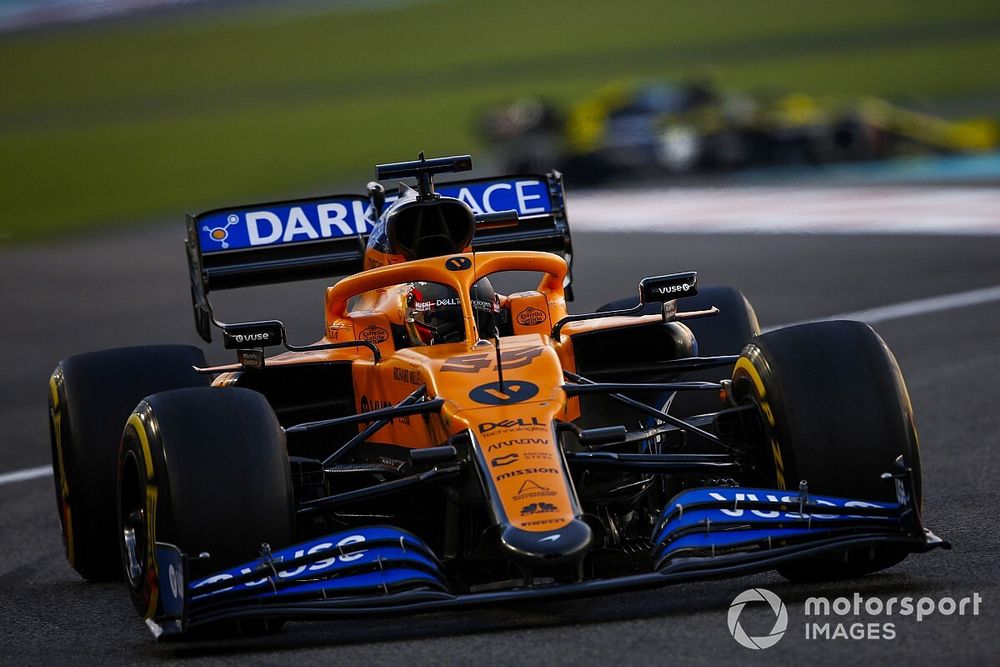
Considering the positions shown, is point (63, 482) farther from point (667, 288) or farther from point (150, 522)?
point (667, 288)

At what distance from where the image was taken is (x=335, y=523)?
21.9 feet

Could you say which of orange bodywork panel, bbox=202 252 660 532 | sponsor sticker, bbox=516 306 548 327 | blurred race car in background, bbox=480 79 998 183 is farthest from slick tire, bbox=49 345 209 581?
blurred race car in background, bbox=480 79 998 183

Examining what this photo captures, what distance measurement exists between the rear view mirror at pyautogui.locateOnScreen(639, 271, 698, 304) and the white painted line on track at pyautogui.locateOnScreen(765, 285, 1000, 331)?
274 inches

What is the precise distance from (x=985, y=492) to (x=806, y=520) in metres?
2.16

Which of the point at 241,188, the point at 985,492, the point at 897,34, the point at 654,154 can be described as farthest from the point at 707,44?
the point at 985,492

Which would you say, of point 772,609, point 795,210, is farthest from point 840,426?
point 795,210

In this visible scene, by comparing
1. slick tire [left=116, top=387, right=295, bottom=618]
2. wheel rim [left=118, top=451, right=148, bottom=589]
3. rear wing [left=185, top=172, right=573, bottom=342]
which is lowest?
wheel rim [left=118, top=451, right=148, bottom=589]

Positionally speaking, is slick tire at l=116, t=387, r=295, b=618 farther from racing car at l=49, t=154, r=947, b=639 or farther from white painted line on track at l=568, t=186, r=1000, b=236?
white painted line on track at l=568, t=186, r=1000, b=236

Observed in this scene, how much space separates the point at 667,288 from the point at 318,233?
2.65 m

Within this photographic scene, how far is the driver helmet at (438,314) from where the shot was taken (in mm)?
7254

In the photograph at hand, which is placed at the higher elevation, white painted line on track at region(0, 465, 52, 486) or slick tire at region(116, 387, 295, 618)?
slick tire at region(116, 387, 295, 618)

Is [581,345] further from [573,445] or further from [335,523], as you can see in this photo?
[335,523]

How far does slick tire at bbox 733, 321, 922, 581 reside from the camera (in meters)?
6.15

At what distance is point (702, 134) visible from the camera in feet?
83.9
